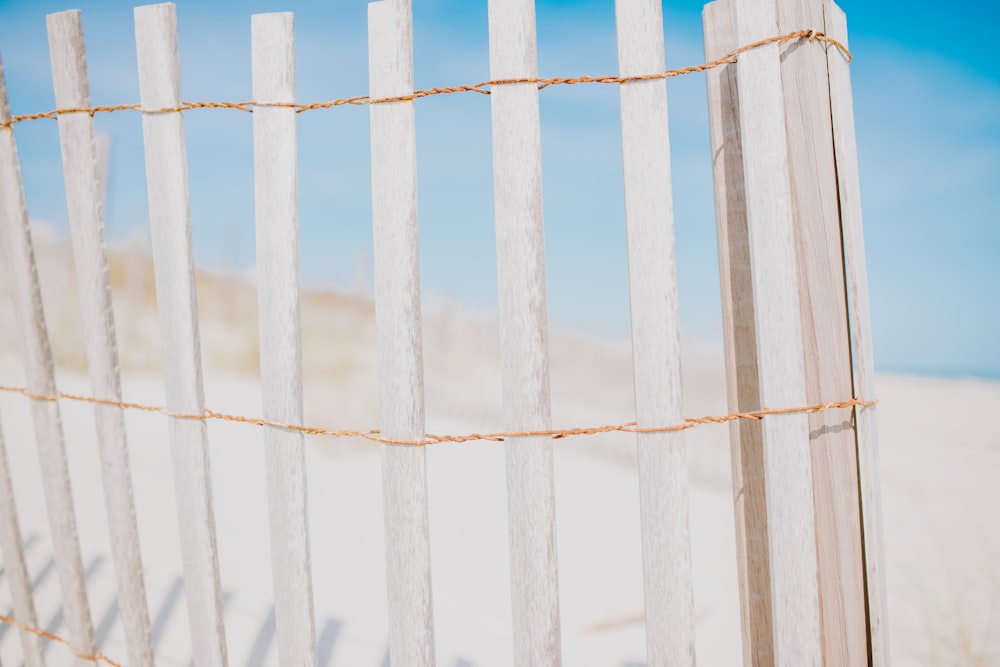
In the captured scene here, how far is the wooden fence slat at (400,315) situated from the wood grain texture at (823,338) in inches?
32.9

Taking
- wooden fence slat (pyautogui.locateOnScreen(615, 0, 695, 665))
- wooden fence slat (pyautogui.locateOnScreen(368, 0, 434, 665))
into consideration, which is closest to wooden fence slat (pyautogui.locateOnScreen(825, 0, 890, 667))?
wooden fence slat (pyautogui.locateOnScreen(615, 0, 695, 665))

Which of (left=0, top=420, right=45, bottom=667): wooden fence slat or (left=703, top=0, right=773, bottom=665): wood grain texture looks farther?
(left=0, top=420, right=45, bottom=667): wooden fence slat

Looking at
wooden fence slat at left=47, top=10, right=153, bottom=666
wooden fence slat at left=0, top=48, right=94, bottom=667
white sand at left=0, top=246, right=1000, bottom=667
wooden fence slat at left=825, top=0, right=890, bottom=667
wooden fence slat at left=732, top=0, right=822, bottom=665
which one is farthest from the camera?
white sand at left=0, top=246, right=1000, bottom=667

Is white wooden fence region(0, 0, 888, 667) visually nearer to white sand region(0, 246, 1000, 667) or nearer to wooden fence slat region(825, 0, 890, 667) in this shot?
wooden fence slat region(825, 0, 890, 667)

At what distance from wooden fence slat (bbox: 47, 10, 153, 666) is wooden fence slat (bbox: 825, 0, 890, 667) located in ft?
6.22

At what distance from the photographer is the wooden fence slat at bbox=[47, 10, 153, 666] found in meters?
1.79

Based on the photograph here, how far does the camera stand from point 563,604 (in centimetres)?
450

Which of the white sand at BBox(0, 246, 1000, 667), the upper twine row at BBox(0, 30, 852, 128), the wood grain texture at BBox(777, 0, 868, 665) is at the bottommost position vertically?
the white sand at BBox(0, 246, 1000, 667)

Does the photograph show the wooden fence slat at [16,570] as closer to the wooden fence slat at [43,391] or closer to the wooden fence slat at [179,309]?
the wooden fence slat at [43,391]

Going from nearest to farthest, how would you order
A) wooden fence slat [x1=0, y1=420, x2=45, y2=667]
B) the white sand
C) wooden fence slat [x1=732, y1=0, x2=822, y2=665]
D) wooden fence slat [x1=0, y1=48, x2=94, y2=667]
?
wooden fence slat [x1=732, y1=0, x2=822, y2=665] < wooden fence slat [x1=0, y1=48, x2=94, y2=667] < wooden fence slat [x1=0, y1=420, x2=45, y2=667] < the white sand

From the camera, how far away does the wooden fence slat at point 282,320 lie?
58.7 inches

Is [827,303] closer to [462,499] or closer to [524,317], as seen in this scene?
[524,317]

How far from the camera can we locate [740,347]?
151cm

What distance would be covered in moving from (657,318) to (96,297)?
1.59m
